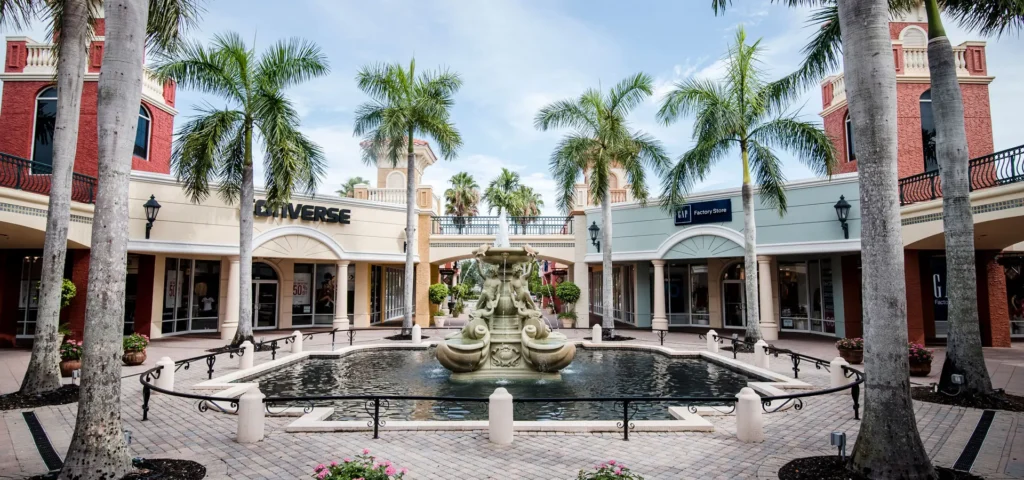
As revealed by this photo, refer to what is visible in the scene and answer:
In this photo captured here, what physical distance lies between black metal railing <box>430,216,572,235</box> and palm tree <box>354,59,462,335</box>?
235 inches

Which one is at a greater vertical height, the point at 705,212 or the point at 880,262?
the point at 705,212

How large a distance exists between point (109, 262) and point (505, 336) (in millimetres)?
8219

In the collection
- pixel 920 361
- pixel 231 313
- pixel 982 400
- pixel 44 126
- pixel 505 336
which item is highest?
pixel 44 126

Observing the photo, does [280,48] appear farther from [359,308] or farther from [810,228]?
Result: [810,228]

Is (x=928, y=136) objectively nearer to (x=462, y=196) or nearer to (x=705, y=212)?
(x=705, y=212)

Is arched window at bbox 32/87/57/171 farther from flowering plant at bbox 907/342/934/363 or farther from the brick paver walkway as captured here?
flowering plant at bbox 907/342/934/363

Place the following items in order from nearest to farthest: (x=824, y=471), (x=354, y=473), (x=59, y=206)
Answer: (x=354, y=473) < (x=824, y=471) < (x=59, y=206)

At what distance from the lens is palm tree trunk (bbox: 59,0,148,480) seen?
17.2ft

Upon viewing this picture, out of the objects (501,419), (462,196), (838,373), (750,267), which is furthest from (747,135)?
(462,196)

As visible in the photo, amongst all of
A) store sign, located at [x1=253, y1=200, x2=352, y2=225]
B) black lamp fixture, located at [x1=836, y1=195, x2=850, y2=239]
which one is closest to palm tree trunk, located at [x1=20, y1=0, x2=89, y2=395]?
store sign, located at [x1=253, y1=200, x2=352, y2=225]

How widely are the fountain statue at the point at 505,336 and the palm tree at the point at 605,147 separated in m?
7.54

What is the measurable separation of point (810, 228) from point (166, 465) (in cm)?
2029

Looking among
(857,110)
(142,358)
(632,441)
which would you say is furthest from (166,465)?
(142,358)

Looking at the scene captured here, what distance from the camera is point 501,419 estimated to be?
6.81m
